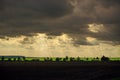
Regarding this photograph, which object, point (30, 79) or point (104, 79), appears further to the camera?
point (30, 79)

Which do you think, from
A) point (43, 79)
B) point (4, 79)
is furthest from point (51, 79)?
point (4, 79)

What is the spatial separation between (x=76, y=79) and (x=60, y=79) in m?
3.54

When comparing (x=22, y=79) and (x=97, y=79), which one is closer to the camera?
(x=97, y=79)

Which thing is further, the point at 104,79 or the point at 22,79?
the point at 22,79

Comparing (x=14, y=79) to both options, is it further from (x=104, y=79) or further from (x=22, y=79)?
(x=104, y=79)

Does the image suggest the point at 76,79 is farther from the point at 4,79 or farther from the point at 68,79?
the point at 4,79

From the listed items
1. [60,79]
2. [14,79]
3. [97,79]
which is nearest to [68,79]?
[60,79]

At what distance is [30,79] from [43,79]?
2.72m

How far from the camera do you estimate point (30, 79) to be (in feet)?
209

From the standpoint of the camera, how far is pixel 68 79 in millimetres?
62188

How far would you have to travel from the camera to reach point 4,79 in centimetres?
6169

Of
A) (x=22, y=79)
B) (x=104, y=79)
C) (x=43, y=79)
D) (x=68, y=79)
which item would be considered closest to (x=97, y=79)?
(x=104, y=79)

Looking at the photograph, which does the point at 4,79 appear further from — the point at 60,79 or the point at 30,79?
the point at 60,79

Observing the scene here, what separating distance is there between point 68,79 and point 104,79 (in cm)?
770
